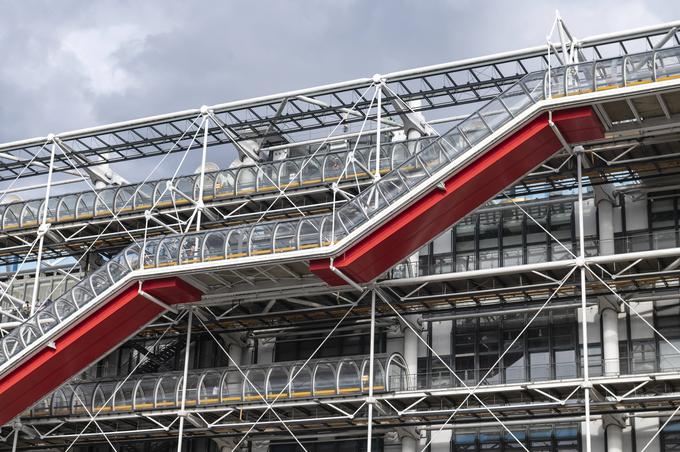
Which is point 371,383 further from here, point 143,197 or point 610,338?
point 143,197

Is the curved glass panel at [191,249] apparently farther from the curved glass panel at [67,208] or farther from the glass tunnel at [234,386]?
the curved glass panel at [67,208]

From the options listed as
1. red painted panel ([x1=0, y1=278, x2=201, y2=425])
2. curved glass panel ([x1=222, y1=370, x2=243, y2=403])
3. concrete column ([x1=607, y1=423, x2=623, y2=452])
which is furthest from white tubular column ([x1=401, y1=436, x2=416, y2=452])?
red painted panel ([x1=0, y1=278, x2=201, y2=425])

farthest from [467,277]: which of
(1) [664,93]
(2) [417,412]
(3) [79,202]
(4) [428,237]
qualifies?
(3) [79,202]

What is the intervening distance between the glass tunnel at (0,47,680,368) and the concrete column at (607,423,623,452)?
718 cm

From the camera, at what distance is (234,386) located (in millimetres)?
33875

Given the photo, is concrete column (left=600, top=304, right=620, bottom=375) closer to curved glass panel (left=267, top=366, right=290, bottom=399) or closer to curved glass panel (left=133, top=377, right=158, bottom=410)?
curved glass panel (left=267, top=366, right=290, bottom=399)

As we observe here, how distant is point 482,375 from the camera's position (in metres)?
33.5

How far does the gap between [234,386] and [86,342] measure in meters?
3.93

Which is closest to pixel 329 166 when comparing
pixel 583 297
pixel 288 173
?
pixel 288 173

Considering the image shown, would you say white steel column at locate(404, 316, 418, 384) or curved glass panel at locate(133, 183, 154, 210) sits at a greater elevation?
curved glass panel at locate(133, 183, 154, 210)

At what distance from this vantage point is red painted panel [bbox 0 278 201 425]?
3356cm

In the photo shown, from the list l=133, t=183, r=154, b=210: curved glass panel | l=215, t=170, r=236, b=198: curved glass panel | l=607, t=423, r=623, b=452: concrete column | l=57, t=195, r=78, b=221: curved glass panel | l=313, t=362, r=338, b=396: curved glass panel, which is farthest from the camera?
l=57, t=195, r=78, b=221: curved glass panel

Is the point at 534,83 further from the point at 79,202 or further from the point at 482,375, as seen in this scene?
the point at 79,202

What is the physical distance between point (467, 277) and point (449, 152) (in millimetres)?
3226
